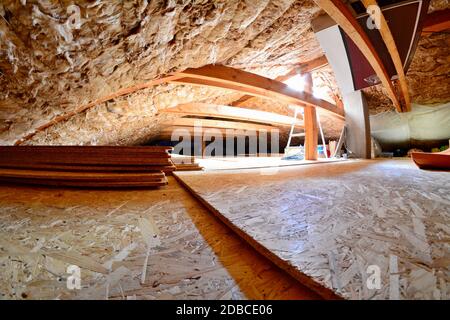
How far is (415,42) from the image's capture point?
250 cm

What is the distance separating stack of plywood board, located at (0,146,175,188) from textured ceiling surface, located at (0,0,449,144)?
0.58 m

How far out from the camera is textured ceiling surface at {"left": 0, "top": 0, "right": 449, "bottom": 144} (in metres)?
1.22

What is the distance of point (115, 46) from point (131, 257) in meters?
1.72

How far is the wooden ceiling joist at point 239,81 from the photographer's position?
2.60 meters

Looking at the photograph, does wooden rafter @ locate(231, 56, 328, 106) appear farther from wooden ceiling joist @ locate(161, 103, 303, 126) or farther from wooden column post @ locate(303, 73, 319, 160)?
wooden ceiling joist @ locate(161, 103, 303, 126)

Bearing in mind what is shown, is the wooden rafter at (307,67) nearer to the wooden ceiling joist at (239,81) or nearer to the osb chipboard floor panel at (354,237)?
the wooden ceiling joist at (239,81)

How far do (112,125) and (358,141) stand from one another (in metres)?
5.82

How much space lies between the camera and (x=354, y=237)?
62 cm

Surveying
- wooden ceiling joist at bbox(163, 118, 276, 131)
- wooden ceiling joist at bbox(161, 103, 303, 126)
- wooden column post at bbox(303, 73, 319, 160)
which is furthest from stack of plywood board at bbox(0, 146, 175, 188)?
wooden ceiling joist at bbox(163, 118, 276, 131)

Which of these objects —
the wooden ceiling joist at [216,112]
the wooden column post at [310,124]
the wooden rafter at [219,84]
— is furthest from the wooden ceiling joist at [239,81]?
the wooden ceiling joist at [216,112]

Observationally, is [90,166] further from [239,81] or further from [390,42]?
[390,42]

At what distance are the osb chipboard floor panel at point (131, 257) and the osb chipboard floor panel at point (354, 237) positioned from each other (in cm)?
7

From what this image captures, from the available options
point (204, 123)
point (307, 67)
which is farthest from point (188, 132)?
point (307, 67)

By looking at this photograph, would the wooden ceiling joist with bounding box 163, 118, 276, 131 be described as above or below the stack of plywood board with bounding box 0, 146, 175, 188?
above
